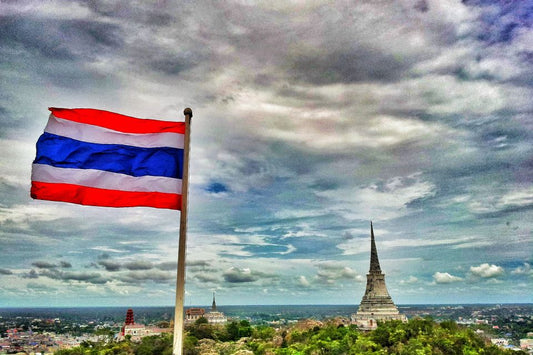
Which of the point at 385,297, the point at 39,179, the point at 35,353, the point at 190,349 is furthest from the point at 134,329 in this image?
the point at 39,179

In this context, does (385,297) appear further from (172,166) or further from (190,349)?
(172,166)

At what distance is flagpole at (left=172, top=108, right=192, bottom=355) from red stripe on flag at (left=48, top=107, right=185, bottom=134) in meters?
0.69

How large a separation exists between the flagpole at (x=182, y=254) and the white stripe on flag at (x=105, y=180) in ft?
2.02

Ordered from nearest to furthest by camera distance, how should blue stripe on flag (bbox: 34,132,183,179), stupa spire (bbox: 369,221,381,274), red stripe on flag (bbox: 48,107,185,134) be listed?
blue stripe on flag (bbox: 34,132,183,179), red stripe on flag (bbox: 48,107,185,134), stupa spire (bbox: 369,221,381,274)

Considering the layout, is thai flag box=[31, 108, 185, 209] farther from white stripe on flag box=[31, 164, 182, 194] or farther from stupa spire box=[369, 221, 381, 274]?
stupa spire box=[369, 221, 381, 274]

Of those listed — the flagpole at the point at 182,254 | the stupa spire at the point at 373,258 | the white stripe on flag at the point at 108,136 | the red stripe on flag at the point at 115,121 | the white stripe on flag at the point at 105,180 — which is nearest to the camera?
the flagpole at the point at 182,254

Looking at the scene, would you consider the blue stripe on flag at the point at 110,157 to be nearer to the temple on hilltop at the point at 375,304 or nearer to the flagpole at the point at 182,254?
the flagpole at the point at 182,254

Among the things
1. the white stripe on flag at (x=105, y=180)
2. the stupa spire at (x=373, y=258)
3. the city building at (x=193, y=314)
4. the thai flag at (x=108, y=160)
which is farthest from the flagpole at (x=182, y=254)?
the city building at (x=193, y=314)

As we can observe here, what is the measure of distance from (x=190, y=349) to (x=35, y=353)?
32368mm

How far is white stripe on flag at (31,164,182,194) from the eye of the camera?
37.8 ft

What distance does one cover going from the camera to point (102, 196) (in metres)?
11.6

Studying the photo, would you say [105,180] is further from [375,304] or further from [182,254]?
[375,304]

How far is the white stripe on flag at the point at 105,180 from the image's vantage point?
37.8 ft

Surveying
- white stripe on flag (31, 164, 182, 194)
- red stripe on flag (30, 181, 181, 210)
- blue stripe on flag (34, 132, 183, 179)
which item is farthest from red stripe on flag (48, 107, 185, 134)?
red stripe on flag (30, 181, 181, 210)
